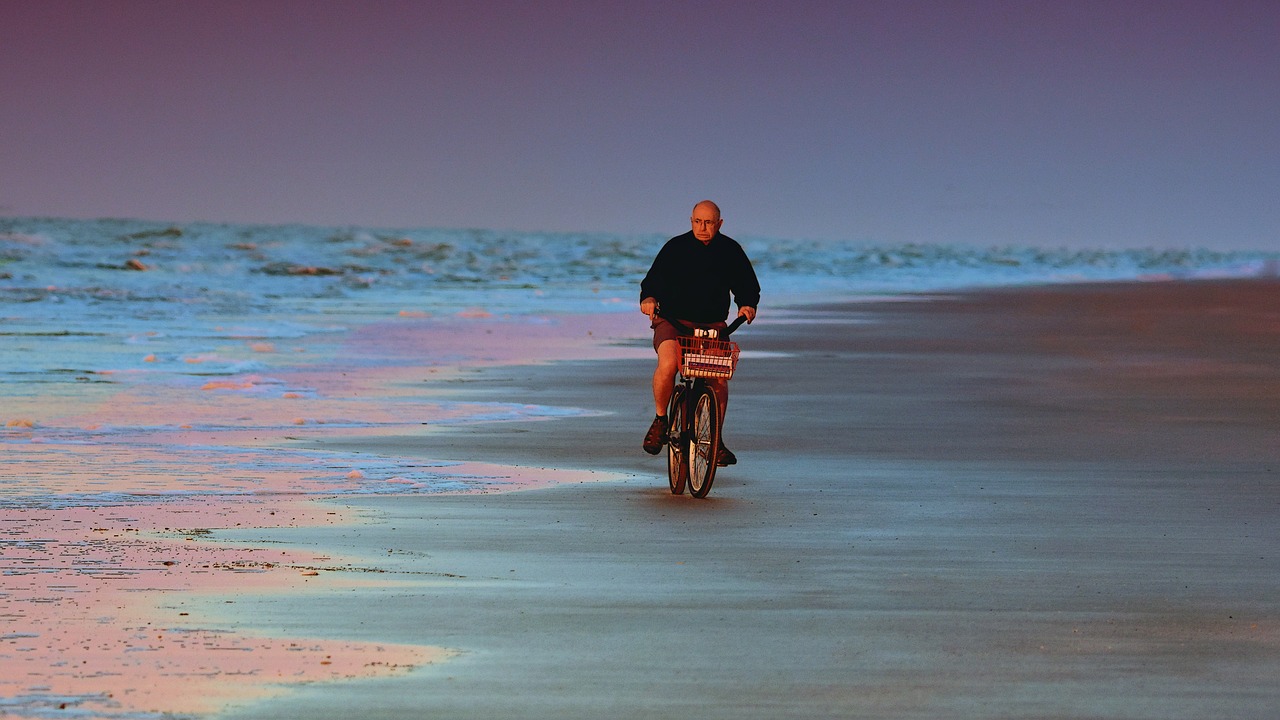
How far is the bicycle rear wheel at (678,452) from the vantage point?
10484 millimetres

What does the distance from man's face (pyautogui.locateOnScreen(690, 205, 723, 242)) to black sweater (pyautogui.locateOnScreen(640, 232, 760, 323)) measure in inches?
2.4

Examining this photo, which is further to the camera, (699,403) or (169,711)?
(699,403)

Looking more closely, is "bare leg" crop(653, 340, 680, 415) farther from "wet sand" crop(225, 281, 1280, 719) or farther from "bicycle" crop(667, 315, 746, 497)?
"wet sand" crop(225, 281, 1280, 719)

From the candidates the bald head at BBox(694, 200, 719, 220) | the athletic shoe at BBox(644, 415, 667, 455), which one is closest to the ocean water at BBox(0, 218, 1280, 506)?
the athletic shoe at BBox(644, 415, 667, 455)

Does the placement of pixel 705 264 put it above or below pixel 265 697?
above

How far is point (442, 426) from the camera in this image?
542 inches

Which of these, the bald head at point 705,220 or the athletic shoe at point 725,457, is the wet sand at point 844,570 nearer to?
the athletic shoe at point 725,457

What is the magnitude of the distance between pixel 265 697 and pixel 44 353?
16528 millimetres

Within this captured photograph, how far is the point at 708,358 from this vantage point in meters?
10.5

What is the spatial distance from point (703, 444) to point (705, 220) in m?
1.27

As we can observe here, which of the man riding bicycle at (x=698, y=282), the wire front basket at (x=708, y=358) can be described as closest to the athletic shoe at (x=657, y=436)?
the man riding bicycle at (x=698, y=282)

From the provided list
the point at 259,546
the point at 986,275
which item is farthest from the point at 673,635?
the point at 986,275

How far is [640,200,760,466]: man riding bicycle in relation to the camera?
10.7m

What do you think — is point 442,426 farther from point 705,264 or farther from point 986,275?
point 986,275
